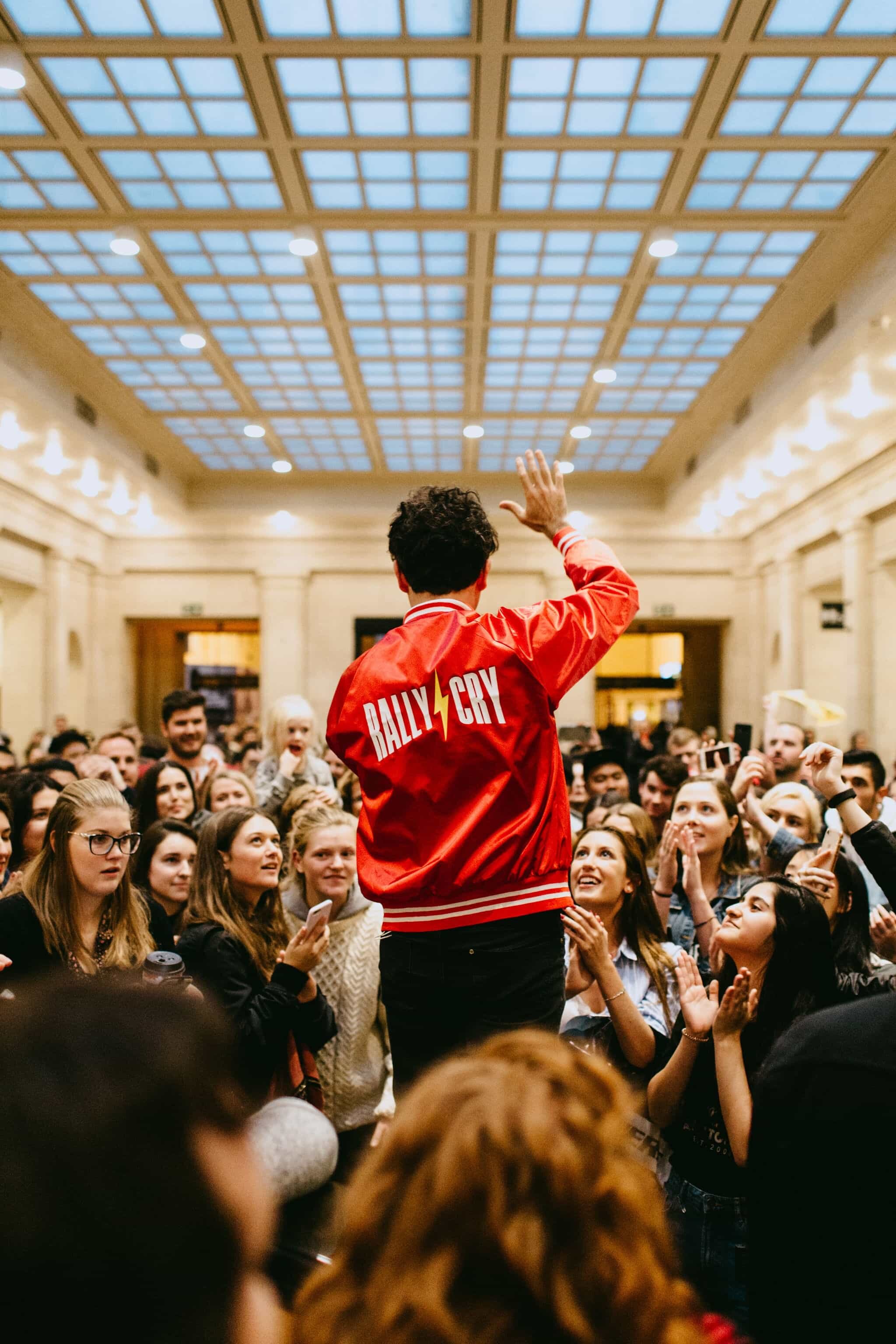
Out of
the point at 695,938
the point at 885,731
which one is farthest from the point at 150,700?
the point at 695,938

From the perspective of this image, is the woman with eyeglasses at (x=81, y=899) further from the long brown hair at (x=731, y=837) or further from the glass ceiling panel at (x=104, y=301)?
the glass ceiling panel at (x=104, y=301)

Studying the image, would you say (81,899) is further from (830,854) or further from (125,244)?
(125,244)

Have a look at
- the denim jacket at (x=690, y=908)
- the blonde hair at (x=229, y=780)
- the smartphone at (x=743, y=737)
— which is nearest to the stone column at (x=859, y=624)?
the smartphone at (x=743, y=737)

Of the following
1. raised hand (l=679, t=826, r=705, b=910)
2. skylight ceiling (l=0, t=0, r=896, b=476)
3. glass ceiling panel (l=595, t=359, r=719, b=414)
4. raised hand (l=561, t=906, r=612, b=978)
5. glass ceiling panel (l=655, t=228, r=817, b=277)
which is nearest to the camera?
raised hand (l=561, t=906, r=612, b=978)

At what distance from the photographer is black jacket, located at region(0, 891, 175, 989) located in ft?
9.52

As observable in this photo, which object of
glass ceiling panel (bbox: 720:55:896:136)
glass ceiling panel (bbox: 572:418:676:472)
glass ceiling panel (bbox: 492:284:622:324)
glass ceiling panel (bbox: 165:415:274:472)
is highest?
glass ceiling panel (bbox: 720:55:896:136)

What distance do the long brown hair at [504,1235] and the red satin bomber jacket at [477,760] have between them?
1.35 meters

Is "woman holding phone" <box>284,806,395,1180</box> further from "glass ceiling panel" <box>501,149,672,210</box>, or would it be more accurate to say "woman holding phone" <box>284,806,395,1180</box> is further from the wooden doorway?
the wooden doorway

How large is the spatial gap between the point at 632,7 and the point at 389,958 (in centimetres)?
776

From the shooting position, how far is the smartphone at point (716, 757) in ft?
16.8

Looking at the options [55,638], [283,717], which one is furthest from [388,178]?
[55,638]

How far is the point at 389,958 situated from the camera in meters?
2.34

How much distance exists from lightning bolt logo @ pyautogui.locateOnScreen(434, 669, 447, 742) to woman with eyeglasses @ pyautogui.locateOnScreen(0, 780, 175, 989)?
53.0 inches

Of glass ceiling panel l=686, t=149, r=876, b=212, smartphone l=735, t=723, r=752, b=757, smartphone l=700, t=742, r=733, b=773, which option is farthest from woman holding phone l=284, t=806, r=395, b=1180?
glass ceiling panel l=686, t=149, r=876, b=212
